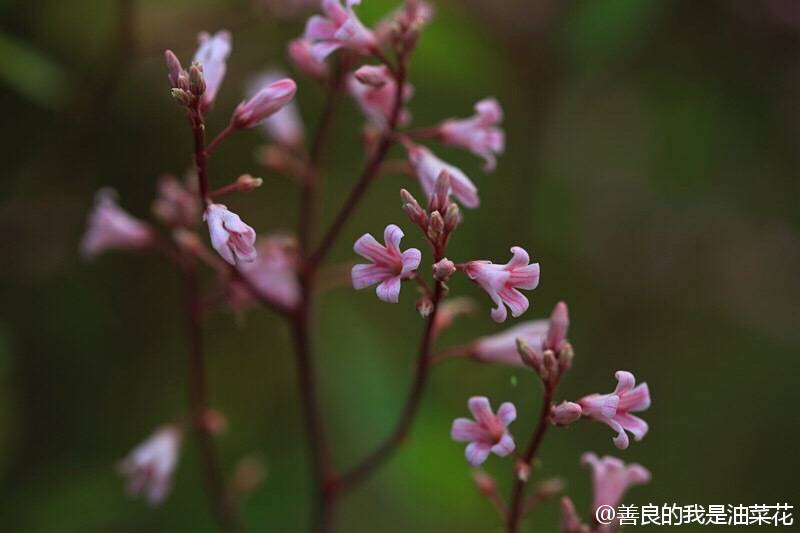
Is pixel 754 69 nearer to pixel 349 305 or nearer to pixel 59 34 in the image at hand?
pixel 349 305

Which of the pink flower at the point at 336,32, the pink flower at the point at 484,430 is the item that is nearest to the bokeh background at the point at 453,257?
the pink flower at the point at 336,32

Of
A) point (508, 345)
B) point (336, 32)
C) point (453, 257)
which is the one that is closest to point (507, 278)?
point (508, 345)

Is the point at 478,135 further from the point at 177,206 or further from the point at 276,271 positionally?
the point at 177,206

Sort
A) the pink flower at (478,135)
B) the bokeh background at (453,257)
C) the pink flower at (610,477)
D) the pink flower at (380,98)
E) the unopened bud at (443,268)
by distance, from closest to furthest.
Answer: the unopened bud at (443,268), the pink flower at (610,477), the pink flower at (380,98), the pink flower at (478,135), the bokeh background at (453,257)

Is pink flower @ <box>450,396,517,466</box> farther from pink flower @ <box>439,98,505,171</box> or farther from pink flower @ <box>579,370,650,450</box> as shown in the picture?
pink flower @ <box>439,98,505,171</box>

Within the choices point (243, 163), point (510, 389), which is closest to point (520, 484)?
point (510, 389)

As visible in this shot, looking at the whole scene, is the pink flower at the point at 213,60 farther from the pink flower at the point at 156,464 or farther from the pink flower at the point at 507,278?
the pink flower at the point at 156,464
